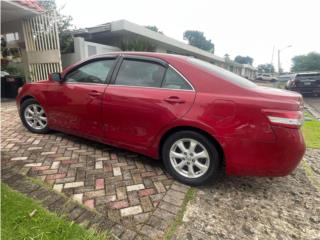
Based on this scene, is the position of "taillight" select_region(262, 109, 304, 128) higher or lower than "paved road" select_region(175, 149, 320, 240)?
higher

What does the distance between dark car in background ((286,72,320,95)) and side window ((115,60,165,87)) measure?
42.3 feet

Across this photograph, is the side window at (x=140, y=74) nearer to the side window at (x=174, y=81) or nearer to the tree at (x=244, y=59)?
the side window at (x=174, y=81)

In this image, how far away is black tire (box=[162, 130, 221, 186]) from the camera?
2454mm

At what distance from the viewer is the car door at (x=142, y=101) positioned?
259 centimetres

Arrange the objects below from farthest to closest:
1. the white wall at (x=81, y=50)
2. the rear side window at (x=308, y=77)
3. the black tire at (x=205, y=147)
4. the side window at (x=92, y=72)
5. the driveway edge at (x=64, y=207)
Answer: the rear side window at (x=308, y=77)
the white wall at (x=81, y=50)
the side window at (x=92, y=72)
the black tire at (x=205, y=147)
the driveway edge at (x=64, y=207)

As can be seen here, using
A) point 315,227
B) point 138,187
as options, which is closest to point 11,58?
point 138,187

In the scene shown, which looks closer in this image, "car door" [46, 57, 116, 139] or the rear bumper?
the rear bumper

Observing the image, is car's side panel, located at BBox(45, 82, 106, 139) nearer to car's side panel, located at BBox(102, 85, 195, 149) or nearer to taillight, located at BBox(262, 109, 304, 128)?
car's side panel, located at BBox(102, 85, 195, 149)

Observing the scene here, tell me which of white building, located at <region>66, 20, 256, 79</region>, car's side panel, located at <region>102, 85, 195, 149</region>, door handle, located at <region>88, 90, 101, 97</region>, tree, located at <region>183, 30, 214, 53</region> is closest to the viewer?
car's side panel, located at <region>102, 85, 195, 149</region>

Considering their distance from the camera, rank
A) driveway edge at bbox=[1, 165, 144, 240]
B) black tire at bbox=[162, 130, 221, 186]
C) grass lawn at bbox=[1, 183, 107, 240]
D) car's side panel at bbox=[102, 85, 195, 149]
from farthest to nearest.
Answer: car's side panel at bbox=[102, 85, 195, 149] → black tire at bbox=[162, 130, 221, 186] → driveway edge at bbox=[1, 165, 144, 240] → grass lawn at bbox=[1, 183, 107, 240]

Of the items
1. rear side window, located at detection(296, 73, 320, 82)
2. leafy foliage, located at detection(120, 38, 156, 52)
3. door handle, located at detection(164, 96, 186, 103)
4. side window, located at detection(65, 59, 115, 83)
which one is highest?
leafy foliage, located at detection(120, 38, 156, 52)

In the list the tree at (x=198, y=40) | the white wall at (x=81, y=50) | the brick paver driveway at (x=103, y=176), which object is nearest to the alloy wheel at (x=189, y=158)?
the brick paver driveway at (x=103, y=176)

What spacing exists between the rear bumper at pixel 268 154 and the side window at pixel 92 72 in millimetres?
1869

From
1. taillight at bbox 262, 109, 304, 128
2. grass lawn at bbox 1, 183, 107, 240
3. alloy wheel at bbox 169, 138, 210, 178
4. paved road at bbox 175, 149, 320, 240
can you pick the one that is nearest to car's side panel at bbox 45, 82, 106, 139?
alloy wheel at bbox 169, 138, 210, 178
